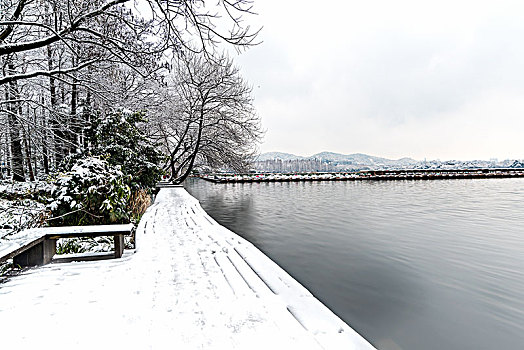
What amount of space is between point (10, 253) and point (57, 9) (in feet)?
10.3

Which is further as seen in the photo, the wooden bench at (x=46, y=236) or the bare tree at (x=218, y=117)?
the bare tree at (x=218, y=117)

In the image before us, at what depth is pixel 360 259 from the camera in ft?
15.8

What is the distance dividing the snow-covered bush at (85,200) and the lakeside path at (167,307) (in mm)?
704

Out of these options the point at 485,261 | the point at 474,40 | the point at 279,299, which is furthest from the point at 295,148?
the point at 279,299

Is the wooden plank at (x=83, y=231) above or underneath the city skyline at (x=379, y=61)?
underneath

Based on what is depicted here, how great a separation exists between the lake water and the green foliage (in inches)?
122

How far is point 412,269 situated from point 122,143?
8.04m

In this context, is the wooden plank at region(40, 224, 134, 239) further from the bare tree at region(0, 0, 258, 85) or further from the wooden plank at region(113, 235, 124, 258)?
the bare tree at region(0, 0, 258, 85)

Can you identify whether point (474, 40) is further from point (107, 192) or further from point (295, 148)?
point (295, 148)

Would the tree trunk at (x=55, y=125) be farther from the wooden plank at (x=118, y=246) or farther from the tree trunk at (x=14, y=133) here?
the wooden plank at (x=118, y=246)

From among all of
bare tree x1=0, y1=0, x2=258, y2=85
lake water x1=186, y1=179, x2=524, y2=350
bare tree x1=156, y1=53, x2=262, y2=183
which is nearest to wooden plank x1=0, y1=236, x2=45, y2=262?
bare tree x1=0, y1=0, x2=258, y2=85

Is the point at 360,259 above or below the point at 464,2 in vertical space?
below

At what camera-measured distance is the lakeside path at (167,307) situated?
1621mm

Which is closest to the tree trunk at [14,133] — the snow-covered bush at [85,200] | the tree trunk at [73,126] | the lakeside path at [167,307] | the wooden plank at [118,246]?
the tree trunk at [73,126]
